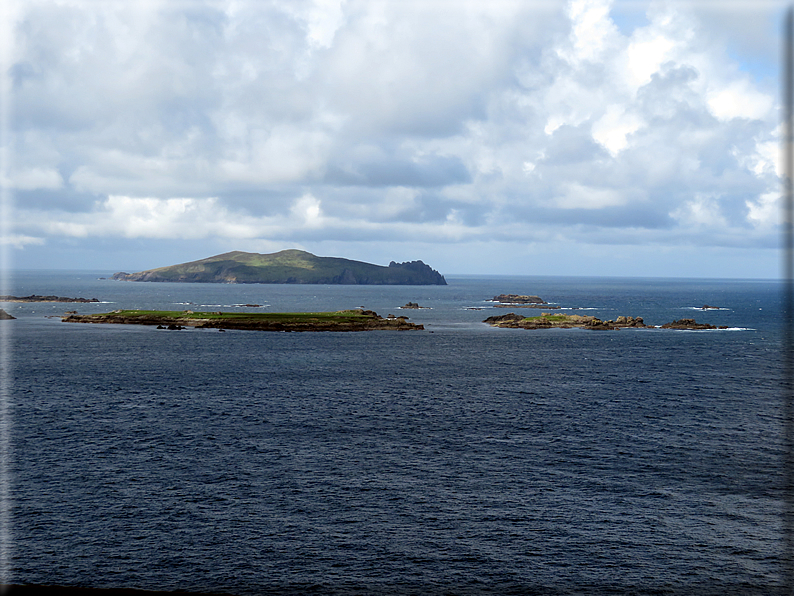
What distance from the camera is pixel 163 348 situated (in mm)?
127625

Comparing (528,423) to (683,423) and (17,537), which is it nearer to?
(683,423)

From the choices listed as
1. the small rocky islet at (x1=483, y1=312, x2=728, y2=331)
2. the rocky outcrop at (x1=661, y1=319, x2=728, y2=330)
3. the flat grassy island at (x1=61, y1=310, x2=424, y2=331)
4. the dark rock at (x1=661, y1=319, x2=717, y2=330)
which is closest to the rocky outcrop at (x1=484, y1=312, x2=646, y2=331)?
the small rocky islet at (x1=483, y1=312, x2=728, y2=331)

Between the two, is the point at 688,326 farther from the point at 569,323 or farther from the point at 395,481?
the point at 395,481

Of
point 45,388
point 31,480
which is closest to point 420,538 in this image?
point 31,480

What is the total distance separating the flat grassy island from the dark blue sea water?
229 feet

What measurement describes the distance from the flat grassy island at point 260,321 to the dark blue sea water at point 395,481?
229 feet

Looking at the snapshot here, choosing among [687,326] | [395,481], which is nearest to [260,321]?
[687,326]

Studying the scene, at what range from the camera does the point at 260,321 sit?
6806 inches

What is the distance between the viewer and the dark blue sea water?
35562mm

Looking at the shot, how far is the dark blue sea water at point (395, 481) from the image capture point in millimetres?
35562

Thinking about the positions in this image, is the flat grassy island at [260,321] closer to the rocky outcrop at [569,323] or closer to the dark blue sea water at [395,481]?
the rocky outcrop at [569,323]

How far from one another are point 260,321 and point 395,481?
129806mm

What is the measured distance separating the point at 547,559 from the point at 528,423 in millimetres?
31594

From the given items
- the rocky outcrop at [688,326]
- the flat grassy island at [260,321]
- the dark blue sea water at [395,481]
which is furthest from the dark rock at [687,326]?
the dark blue sea water at [395,481]
